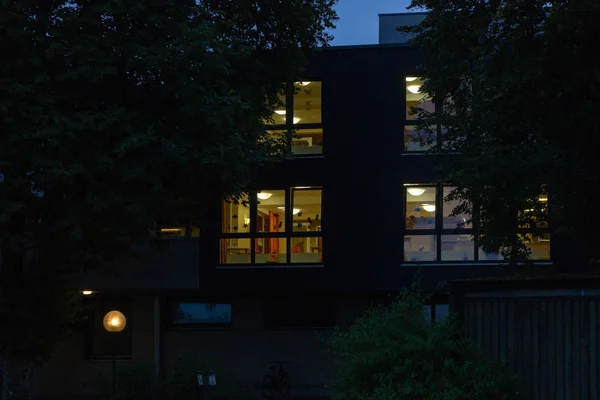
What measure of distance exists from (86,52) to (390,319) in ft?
22.8

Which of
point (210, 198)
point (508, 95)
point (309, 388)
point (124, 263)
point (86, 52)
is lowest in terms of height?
point (309, 388)

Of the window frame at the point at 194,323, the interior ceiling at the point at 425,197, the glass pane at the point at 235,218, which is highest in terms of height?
the interior ceiling at the point at 425,197

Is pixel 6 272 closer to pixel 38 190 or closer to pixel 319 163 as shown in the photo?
pixel 38 190

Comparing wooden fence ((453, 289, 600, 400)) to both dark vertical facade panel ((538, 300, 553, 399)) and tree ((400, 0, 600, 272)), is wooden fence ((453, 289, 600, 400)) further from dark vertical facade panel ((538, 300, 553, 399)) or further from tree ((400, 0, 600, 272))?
tree ((400, 0, 600, 272))

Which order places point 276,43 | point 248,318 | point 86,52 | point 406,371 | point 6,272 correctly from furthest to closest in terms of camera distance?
point 248,318 < point 276,43 < point 6,272 < point 86,52 < point 406,371

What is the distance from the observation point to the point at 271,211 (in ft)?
70.6

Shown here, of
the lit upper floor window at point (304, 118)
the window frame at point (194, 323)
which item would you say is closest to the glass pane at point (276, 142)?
the lit upper floor window at point (304, 118)

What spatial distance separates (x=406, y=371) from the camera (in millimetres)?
8688

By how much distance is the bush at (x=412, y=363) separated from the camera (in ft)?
28.1

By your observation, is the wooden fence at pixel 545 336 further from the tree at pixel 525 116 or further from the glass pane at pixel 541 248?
the glass pane at pixel 541 248

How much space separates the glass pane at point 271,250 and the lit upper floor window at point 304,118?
7.60 feet

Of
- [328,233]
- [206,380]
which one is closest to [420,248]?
[328,233]

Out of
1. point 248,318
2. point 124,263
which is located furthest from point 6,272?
point 248,318

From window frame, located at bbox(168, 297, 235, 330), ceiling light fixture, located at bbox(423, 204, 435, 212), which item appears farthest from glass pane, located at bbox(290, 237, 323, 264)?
window frame, located at bbox(168, 297, 235, 330)
